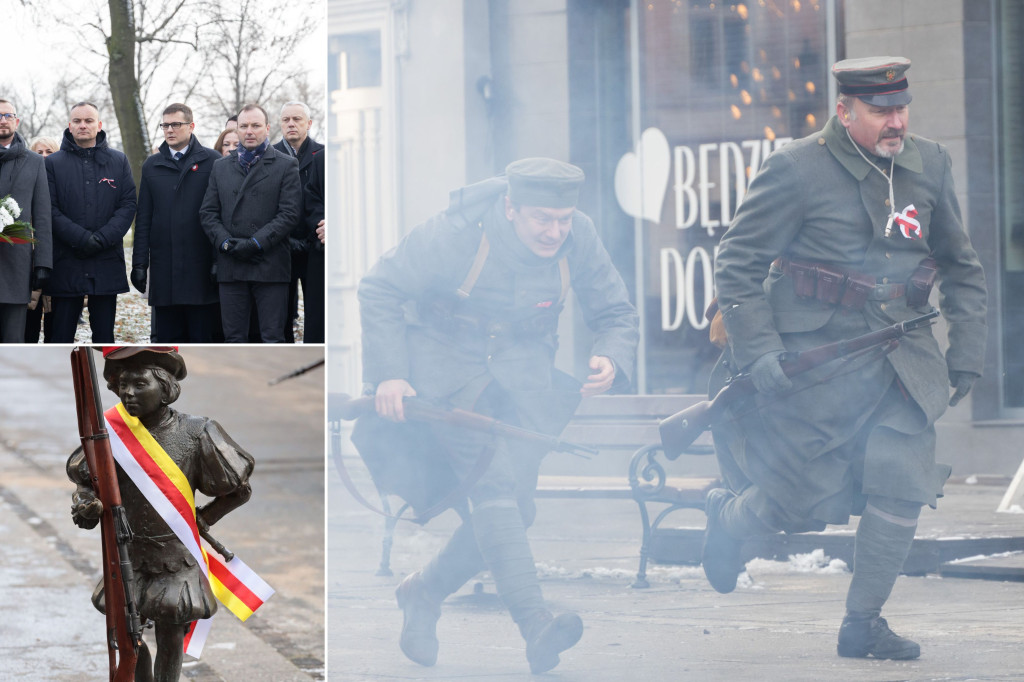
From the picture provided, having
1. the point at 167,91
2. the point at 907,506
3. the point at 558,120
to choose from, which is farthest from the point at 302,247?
the point at 907,506

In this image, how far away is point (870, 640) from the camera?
3873mm

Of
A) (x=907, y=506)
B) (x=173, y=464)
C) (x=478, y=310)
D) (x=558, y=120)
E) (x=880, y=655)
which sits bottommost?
(x=880, y=655)

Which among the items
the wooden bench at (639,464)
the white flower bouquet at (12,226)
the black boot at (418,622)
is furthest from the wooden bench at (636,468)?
the white flower bouquet at (12,226)

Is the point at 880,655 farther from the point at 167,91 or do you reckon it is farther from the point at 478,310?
the point at 167,91

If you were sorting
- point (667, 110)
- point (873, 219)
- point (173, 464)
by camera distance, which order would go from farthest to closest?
point (667, 110)
point (873, 219)
point (173, 464)

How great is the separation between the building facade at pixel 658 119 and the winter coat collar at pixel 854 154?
69 millimetres

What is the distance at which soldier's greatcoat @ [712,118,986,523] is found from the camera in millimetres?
3746

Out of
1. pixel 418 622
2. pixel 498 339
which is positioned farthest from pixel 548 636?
pixel 498 339

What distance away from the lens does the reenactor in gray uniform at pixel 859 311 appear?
374 cm

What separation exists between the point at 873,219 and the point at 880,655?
1.26 metres

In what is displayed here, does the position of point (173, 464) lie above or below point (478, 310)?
below

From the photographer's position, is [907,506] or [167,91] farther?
[167,91]

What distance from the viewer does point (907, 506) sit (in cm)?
380

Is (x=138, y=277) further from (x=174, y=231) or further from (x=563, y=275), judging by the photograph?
(x=563, y=275)
